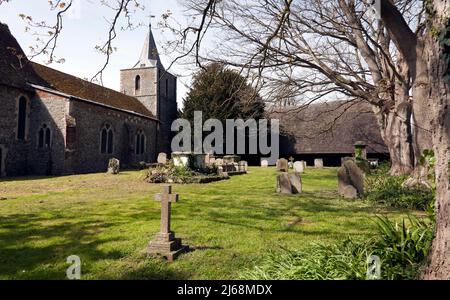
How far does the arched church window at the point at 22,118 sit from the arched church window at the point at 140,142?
10.5m

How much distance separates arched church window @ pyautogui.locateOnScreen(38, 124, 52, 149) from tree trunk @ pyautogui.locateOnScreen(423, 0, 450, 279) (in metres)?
23.4

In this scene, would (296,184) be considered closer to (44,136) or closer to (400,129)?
(400,129)

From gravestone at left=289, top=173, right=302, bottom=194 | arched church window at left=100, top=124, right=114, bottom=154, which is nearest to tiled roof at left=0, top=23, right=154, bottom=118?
arched church window at left=100, top=124, right=114, bottom=154

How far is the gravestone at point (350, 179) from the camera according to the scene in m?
10.8

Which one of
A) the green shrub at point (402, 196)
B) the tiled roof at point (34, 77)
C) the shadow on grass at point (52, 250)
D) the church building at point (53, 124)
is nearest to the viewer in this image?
the shadow on grass at point (52, 250)

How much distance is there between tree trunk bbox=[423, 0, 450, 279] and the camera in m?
2.85

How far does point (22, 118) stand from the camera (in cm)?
2161

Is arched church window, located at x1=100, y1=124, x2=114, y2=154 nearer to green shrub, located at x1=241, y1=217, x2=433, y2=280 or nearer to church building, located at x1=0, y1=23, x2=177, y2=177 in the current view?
church building, located at x1=0, y1=23, x2=177, y2=177

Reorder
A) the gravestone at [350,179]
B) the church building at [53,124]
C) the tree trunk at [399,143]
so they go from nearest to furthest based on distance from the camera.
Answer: the gravestone at [350,179], the tree trunk at [399,143], the church building at [53,124]

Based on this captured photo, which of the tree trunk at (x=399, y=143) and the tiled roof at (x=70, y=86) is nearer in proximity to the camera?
the tree trunk at (x=399, y=143)

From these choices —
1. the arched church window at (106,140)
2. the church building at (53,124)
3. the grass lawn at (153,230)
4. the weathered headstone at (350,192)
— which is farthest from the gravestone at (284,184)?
the arched church window at (106,140)

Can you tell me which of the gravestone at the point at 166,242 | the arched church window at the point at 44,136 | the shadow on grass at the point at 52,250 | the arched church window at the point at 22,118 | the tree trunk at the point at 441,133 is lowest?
the shadow on grass at the point at 52,250

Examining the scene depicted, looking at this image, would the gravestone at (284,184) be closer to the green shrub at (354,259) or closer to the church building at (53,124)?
the green shrub at (354,259)

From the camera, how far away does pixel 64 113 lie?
71.3ft
